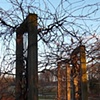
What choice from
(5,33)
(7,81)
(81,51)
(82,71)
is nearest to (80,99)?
(82,71)

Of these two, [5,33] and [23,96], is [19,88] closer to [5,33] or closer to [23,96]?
[23,96]

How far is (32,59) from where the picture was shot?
1807 mm

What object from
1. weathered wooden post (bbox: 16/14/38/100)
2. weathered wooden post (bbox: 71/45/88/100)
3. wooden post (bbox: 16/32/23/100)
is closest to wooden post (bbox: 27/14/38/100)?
weathered wooden post (bbox: 16/14/38/100)

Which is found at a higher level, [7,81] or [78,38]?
[78,38]

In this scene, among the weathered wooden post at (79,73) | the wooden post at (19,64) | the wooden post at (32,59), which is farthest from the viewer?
the weathered wooden post at (79,73)

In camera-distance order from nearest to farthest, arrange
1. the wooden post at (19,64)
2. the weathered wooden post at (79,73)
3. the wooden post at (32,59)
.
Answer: the wooden post at (32,59) < the wooden post at (19,64) < the weathered wooden post at (79,73)

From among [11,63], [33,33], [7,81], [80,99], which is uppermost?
[33,33]

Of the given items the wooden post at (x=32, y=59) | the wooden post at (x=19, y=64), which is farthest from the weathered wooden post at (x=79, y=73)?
the wooden post at (x=32, y=59)

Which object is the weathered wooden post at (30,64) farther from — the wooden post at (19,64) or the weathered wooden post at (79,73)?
the weathered wooden post at (79,73)

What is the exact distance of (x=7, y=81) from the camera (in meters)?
2.27

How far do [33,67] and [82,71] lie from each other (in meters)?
1.32

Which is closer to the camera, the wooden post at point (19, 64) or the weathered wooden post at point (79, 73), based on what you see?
the wooden post at point (19, 64)

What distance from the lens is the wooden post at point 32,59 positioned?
1.76 metres

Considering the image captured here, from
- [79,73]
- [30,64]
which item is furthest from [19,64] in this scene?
[79,73]
